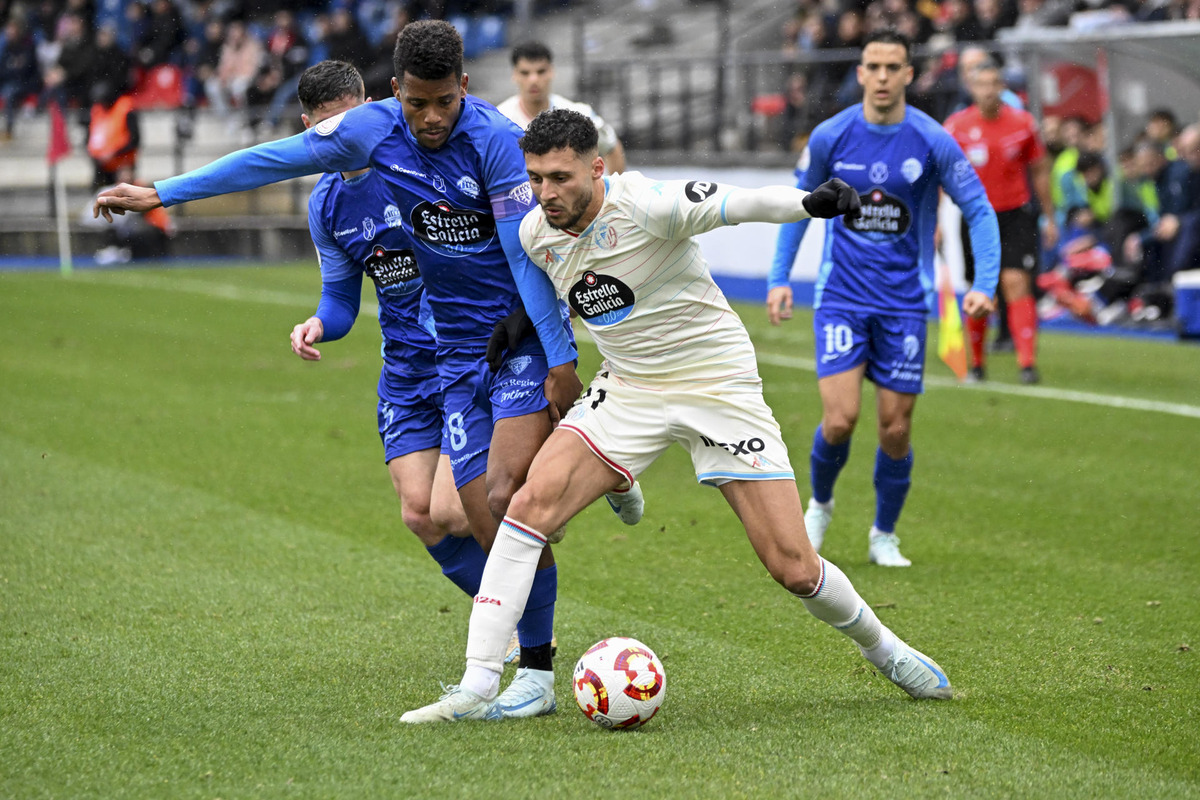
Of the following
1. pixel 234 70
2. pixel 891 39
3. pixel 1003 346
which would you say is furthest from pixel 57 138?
pixel 891 39

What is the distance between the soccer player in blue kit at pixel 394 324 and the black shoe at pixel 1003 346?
9.70 m

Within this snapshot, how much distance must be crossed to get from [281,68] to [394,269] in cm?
2317

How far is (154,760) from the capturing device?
417 centimetres

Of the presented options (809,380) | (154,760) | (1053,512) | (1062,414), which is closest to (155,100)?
(809,380)

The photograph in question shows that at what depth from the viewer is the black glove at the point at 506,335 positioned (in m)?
4.70

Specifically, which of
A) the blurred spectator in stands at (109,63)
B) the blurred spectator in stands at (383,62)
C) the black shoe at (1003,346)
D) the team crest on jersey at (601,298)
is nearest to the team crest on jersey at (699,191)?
the team crest on jersey at (601,298)

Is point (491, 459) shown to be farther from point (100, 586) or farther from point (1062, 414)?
point (1062, 414)

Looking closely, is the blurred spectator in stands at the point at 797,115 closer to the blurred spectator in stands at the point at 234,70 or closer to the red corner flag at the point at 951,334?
the red corner flag at the point at 951,334

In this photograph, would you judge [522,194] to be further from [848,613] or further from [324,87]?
[848,613]

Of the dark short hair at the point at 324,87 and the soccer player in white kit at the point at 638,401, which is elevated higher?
the dark short hair at the point at 324,87

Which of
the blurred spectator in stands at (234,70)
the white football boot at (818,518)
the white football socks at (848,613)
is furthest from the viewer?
the blurred spectator in stands at (234,70)

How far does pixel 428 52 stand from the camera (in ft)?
14.7

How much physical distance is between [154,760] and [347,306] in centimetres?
201

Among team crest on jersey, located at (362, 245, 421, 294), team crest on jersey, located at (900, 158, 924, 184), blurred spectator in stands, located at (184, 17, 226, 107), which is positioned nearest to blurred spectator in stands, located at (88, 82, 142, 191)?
blurred spectator in stands, located at (184, 17, 226, 107)
